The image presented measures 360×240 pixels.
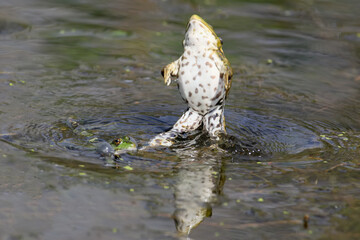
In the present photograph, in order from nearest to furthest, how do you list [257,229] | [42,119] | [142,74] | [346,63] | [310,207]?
[257,229], [310,207], [42,119], [142,74], [346,63]

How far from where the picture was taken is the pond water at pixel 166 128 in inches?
142

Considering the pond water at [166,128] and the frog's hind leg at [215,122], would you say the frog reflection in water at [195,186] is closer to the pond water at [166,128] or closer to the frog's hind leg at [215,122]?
the pond water at [166,128]

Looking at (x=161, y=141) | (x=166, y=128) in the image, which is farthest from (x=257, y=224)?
(x=166, y=128)

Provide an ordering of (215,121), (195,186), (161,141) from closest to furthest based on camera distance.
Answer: (195,186) → (161,141) → (215,121)

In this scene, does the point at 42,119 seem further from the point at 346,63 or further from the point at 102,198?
the point at 346,63

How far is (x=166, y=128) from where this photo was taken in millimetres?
5359

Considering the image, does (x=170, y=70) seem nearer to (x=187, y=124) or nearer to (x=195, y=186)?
(x=187, y=124)

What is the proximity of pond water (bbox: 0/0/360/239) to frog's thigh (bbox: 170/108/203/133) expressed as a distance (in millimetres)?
97

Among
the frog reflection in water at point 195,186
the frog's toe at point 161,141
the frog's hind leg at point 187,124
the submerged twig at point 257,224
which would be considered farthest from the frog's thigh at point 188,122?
the submerged twig at point 257,224

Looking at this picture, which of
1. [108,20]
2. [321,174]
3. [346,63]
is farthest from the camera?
[108,20]

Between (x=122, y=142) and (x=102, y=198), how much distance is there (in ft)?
2.89

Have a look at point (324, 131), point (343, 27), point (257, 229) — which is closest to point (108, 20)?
point (343, 27)

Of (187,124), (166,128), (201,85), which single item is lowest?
(166,128)

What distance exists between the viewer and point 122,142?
15.0 ft
